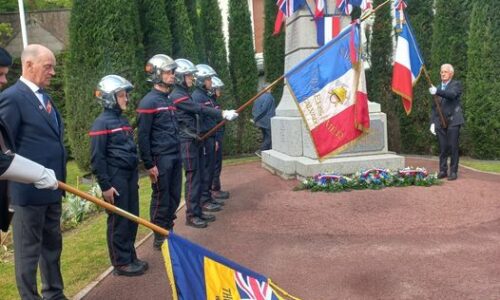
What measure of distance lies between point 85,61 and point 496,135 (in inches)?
393

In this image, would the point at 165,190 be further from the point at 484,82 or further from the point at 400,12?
the point at 484,82

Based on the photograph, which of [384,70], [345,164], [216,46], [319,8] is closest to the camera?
[345,164]

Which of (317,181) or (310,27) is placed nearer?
(317,181)

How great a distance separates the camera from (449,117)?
8.91 metres

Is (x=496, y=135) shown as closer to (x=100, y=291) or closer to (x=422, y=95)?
(x=422, y=95)

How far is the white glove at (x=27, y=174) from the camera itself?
9.56 feet

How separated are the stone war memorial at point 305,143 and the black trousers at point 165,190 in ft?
10.7

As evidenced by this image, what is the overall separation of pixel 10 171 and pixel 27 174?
0.10 meters

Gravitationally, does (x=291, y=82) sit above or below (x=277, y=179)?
above

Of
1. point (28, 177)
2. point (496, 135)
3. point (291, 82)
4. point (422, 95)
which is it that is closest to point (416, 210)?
point (291, 82)

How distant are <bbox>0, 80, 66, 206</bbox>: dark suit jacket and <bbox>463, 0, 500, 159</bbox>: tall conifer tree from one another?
11328 mm

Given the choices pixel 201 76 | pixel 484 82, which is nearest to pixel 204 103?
pixel 201 76

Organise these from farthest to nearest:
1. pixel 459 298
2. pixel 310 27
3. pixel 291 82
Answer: pixel 310 27, pixel 291 82, pixel 459 298

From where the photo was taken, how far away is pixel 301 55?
977cm
